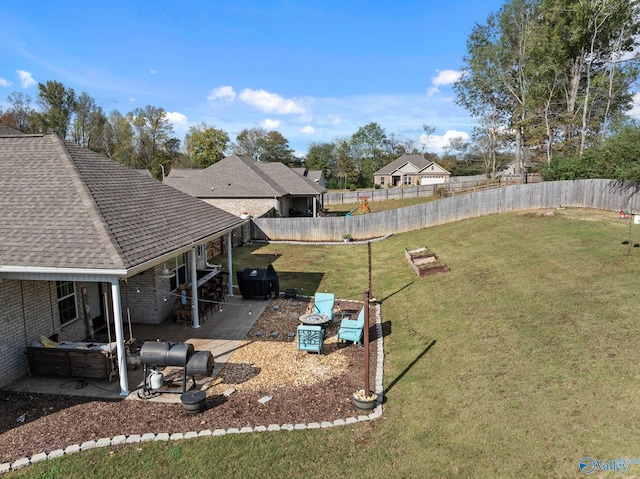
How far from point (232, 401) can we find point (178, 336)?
442 centimetres

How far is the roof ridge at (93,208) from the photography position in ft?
27.0

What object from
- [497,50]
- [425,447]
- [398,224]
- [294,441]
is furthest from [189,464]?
[497,50]

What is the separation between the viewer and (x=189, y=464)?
21.2 feet

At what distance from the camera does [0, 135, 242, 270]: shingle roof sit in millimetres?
8359

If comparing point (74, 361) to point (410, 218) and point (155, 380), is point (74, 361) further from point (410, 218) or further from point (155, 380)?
point (410, 218)

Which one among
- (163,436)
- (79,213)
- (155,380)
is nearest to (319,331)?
(155,380)

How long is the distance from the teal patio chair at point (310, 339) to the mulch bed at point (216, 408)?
0.27 metres

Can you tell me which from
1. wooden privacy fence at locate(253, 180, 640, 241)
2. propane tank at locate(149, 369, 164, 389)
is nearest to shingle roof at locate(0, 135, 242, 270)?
propane tank at locate(149, 369, 164, 389)

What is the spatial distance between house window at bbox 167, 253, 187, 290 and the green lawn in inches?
306

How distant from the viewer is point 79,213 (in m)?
9.40

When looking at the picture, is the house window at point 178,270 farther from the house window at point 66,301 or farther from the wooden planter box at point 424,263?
the wooden planter box at point 424,263

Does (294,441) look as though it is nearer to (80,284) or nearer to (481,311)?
(481,311)

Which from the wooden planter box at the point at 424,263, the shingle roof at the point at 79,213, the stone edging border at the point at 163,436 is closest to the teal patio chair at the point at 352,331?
the stone edging border at the point at 163,436

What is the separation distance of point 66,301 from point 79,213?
3.12 meters
